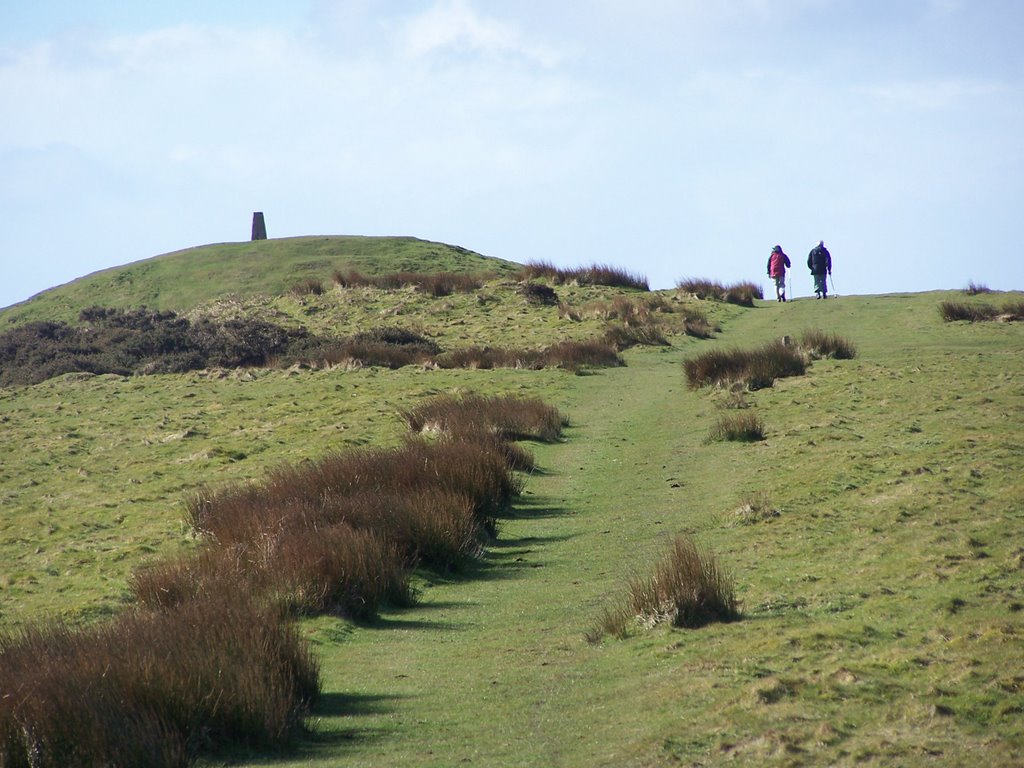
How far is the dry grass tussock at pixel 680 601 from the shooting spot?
9.31 m

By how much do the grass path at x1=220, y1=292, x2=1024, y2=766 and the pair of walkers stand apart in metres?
24.9

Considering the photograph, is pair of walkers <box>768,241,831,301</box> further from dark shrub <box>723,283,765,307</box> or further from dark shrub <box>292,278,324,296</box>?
dark shrub <box>292,278,324,296</box>

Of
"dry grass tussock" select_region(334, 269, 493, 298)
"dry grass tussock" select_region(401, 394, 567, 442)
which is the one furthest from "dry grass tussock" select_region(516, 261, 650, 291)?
"dry grass tussock" select_region(401, 394, 567, 442)

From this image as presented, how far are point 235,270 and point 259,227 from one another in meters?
18.3

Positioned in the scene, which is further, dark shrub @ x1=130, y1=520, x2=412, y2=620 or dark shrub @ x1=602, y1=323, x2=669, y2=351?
dark shrub @ x1=602, y1=323, x2=669, y2=351

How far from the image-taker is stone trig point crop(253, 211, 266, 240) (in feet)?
244

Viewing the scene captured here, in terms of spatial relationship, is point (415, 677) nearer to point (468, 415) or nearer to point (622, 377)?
point (468, 415)

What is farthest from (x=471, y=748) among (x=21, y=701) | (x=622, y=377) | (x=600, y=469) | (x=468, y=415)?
(x=622, y=377)

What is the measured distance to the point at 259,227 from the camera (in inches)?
2955

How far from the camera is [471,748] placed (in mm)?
6934

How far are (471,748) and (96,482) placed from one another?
15.1 metres

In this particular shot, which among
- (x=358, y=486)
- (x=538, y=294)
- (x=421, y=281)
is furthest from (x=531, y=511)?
(x=421, y=281)

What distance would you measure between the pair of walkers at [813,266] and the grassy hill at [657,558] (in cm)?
1411

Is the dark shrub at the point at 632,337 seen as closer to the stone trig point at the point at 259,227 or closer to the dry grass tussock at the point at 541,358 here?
the dry grass tussock at the point at 541,358
